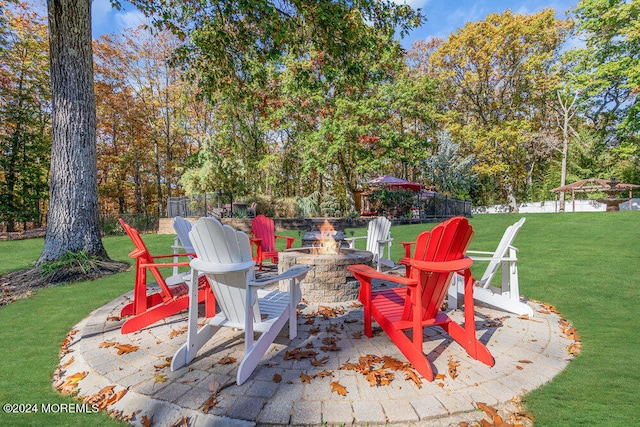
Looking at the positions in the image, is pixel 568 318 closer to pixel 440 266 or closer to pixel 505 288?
pixel 505 288

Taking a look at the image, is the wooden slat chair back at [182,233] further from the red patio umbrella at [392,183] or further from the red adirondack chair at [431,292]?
the red patio umbrella at [392,183]

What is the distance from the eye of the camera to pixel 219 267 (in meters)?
2.15

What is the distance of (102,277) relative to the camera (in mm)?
5465

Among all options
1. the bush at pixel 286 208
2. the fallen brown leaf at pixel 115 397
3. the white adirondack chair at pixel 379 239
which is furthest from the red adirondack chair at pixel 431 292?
the bush at pixel 286 208

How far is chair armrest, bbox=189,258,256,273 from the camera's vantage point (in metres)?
2.12

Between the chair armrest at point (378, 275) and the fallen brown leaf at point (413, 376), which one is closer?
the fallen brown leaf at point (413, 376)

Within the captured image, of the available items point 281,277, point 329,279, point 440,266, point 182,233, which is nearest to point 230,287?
point 281,277

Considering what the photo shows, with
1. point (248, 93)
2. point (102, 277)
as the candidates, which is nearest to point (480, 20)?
point (248, 93)

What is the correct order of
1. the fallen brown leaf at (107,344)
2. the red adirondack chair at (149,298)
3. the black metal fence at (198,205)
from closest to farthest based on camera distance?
1. the fallen brown leaf at (107,344)
2. the red adirondack chair at (149,298)
3. the black metal fence at (198,205)

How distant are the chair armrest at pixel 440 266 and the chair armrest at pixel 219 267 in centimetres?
121

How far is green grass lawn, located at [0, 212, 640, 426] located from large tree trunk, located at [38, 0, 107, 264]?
1.25 metres

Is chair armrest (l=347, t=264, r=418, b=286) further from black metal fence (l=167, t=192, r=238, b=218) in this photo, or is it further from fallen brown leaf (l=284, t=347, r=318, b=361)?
black metal fence (l=167, t=192, r=238, b=218)

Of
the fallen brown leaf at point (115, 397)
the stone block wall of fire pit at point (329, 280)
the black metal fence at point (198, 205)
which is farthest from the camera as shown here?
the black metal fence at point (198, 205)

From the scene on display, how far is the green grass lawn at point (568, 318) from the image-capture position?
5.92 ft
